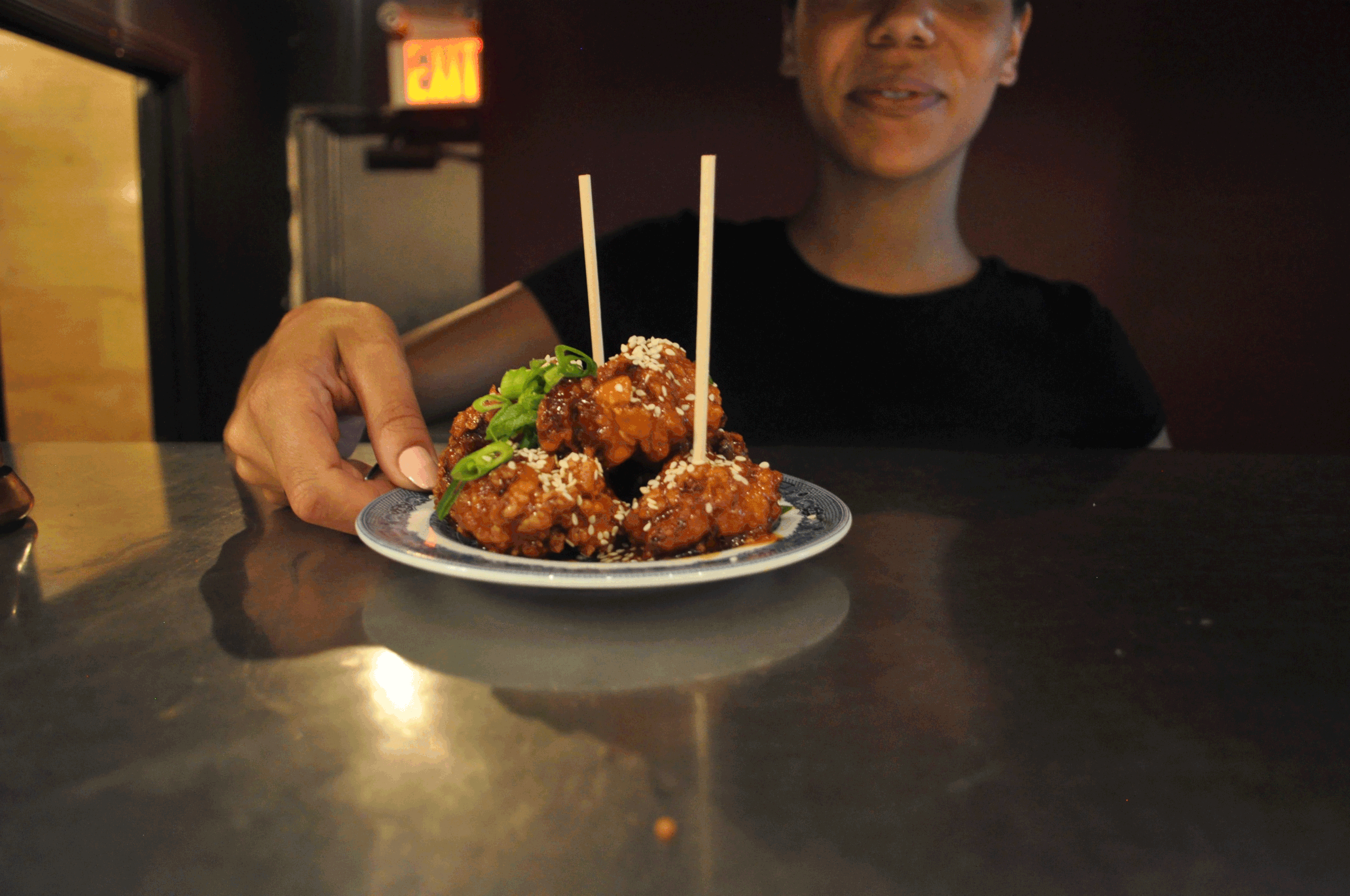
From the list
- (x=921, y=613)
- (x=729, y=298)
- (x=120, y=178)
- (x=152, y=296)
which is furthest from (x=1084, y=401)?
(x=120, y=178)

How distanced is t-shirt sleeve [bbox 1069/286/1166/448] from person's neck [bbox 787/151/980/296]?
1.43 ft

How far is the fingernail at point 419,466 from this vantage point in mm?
1002

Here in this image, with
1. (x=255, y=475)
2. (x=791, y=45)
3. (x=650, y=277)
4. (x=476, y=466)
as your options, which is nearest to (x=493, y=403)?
(x=476, y=466)

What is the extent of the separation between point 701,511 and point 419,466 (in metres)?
0.39

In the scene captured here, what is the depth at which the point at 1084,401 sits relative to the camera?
2.51 meters

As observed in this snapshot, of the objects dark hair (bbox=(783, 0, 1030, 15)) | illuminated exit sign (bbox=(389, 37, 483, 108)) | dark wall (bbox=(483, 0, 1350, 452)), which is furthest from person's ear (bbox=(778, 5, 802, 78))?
illuminated exit sign (bbox=(389, 37, 483, 108))

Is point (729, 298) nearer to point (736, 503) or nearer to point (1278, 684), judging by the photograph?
point (736, 503)

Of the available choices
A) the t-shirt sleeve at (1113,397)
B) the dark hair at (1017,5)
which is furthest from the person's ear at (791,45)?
the t-shirt sleeve at (1113,397)

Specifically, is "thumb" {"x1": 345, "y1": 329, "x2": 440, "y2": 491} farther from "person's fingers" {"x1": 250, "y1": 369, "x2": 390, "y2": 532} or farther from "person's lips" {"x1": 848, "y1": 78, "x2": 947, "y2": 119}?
"person's lips" {"x1": 848, "y1": 78, "x2": 947, "y2": 119}

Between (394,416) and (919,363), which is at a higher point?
(394,416)

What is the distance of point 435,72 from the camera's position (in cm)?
479

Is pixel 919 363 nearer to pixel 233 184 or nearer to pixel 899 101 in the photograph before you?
pixel 899 101

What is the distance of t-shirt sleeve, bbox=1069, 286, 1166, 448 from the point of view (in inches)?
96.7

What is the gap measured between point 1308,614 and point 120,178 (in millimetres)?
6718
